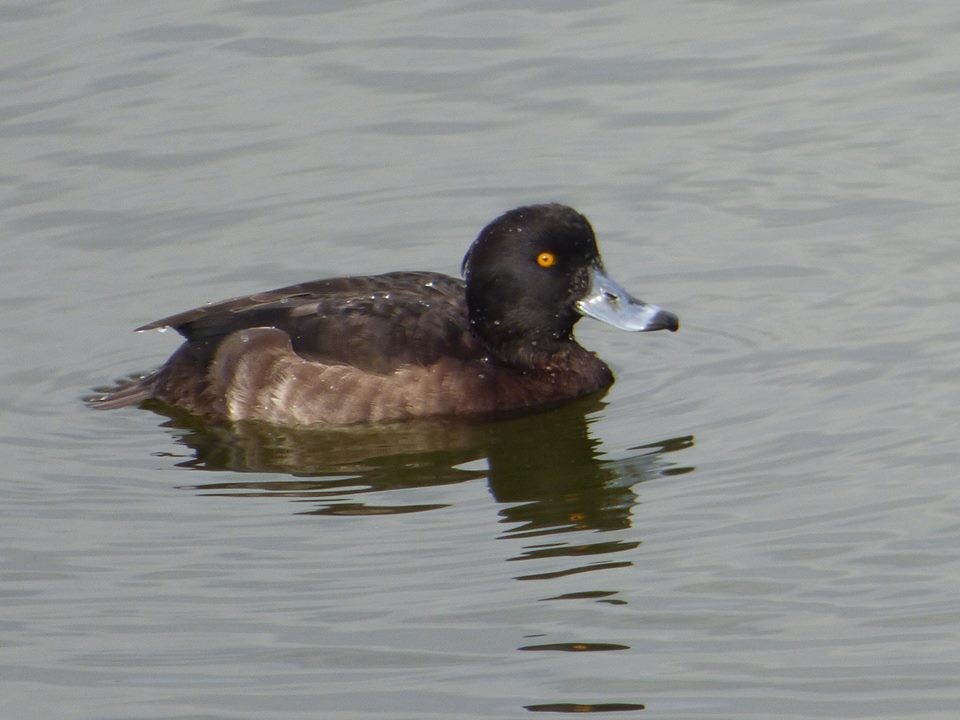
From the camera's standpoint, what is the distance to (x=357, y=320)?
936cm

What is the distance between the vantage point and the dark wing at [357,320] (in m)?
9.34

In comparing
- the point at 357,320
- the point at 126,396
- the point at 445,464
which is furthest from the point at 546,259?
the point at 126,396

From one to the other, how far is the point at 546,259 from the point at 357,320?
95 centimetres

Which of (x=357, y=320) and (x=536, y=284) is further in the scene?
(x=536, y=284)

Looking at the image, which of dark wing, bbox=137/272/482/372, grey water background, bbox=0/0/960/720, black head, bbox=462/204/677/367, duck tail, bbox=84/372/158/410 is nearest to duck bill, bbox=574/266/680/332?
black head, bbox=462/204/677/367

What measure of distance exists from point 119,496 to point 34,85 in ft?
17.8

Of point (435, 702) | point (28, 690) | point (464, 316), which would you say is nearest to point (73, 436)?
point (464, 316)

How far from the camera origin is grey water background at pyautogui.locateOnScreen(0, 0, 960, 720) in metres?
6.57

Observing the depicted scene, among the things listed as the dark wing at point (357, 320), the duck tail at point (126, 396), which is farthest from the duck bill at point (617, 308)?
the duck tail at point (126, 396)

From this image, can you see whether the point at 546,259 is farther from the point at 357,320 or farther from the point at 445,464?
the point at 445,464

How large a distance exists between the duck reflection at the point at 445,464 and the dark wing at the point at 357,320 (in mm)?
356

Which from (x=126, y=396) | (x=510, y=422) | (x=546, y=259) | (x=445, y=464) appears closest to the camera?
(x=445, y=464)

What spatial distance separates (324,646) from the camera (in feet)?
21.9

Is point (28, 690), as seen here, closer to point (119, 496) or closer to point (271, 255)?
point (119, 496)
